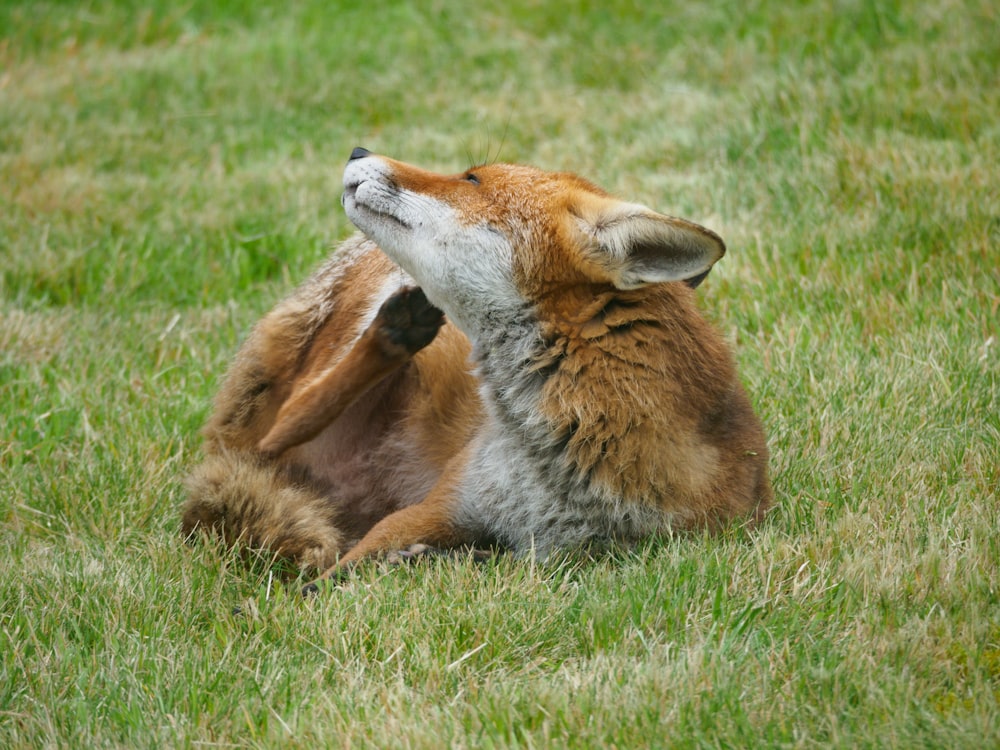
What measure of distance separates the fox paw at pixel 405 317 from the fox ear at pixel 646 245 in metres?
0.80

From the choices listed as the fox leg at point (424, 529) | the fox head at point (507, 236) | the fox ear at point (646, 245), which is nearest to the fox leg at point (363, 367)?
the fox head at point (507, 236)

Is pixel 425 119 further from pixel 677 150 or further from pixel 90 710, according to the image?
pixel 90 710

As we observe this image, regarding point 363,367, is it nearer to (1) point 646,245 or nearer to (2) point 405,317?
(2) point 405,317

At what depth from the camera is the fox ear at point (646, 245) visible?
154 inches

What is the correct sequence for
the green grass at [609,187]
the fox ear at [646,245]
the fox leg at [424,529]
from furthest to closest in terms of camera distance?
1. the fox leg at [424,529]
2. the fox ear at [646,245]
3. the green grass at [609,187]

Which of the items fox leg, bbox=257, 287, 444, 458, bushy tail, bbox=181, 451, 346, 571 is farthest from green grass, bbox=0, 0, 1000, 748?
fox leg, bbox=257, 287, 444, 458

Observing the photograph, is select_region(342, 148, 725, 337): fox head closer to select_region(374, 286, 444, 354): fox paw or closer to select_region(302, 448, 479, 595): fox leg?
select_region(374, 286, 444, 354): fox paw

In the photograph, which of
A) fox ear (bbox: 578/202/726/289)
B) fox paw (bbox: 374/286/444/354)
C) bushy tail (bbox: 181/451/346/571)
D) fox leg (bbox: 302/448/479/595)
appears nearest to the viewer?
fox ear (bbox: 578/202/726/289)

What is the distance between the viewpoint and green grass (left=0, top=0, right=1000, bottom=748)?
3.28 metres

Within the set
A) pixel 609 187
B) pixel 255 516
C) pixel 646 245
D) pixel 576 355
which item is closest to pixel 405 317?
pixel 576 355

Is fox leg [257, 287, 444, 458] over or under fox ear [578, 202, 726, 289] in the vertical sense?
under

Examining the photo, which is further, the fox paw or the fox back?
the fox paw

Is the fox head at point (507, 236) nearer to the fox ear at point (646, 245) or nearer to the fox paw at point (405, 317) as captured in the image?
the fox ear at point (646, 245)

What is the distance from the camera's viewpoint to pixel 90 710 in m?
→ 3.33
